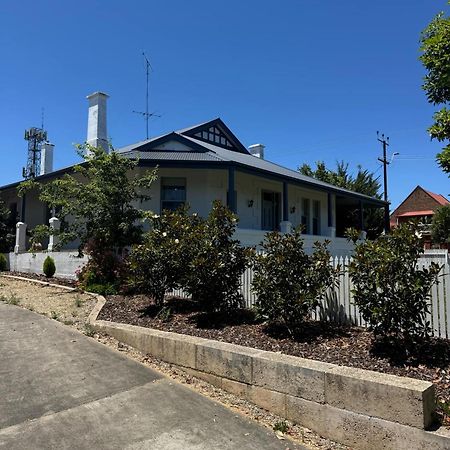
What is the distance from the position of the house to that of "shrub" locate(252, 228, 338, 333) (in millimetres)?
8005

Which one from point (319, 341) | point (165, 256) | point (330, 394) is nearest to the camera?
point (330, 394)

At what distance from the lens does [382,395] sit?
3943mm

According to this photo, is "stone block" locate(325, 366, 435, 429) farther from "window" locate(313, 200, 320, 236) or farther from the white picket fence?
"window" locate(313, 200, 320, 236)

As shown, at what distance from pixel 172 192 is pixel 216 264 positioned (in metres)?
9.94

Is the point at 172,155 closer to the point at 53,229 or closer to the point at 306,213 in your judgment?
the point at 53,229

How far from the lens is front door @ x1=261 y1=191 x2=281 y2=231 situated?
19281 millimetres

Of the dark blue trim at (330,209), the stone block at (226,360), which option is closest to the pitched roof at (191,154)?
the dark blue trim at (330,209)

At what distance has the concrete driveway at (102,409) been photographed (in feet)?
13.5

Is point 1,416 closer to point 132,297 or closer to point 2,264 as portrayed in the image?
point 132,297

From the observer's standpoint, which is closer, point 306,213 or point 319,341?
point 319,341

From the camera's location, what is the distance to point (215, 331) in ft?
21.7

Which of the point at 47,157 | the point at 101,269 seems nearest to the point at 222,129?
the point at 47,157

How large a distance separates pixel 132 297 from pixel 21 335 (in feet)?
9.69

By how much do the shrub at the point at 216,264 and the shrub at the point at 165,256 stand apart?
8.2 inches
